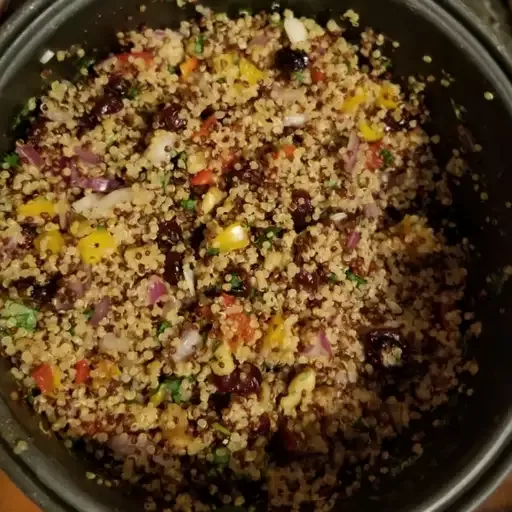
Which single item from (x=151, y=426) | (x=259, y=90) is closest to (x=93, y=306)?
(x=151, y=426)

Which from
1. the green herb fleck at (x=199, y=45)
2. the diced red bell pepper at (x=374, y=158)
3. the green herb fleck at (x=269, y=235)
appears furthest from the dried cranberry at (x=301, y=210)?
the green herb fleck at (x=199, y=45)

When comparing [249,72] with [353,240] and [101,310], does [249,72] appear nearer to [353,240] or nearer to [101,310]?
[353,240]

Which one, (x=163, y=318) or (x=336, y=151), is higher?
(x=336, y=151)

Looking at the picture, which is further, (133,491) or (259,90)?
(259,90)

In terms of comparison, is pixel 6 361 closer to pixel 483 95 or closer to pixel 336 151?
pixel 336 151

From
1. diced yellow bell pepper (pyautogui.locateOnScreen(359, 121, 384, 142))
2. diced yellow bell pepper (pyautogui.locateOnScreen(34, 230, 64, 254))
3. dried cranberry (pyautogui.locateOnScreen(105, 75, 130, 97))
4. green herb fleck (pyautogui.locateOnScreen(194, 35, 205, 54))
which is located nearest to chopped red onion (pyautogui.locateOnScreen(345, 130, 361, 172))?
diced yellow bell pepper (pyautogui.locateOnScreen(359, 121, 384, 142))

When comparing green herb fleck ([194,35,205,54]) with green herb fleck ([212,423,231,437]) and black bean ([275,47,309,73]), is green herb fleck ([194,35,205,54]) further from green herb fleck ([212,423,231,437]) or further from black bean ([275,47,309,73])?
green herb fleck ([212,423,231,437])

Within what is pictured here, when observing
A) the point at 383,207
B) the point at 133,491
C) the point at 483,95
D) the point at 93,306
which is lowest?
the point at 133,491
